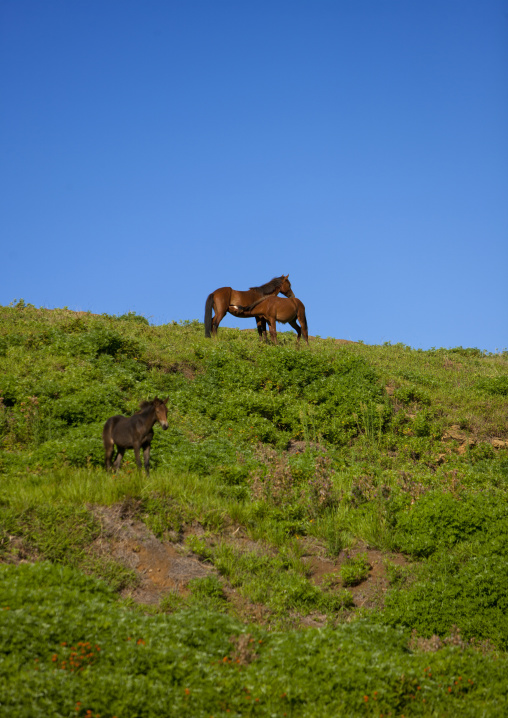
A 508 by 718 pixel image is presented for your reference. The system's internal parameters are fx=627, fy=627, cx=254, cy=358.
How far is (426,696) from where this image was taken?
6457mm

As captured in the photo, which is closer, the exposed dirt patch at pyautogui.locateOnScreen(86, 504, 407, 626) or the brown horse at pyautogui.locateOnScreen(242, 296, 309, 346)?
the exposed dirt patch at pyautogui.locateOnScreen(86, 504, 407, 626)

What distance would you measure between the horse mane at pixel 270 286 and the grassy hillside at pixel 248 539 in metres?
5.59

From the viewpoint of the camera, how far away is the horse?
947cm

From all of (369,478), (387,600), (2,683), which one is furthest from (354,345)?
(2,683)

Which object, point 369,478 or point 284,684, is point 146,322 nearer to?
point 369,478

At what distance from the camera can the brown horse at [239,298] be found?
75.5 feet

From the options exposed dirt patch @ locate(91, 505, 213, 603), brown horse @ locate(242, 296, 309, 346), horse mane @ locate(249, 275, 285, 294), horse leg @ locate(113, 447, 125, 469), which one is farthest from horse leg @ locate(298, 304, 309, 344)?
exposed dirt patch @ locate(91, 505, 213, 603)

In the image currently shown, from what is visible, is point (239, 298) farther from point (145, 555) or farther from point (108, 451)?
point (145, 555)

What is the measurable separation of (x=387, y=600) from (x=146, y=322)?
19051 mm

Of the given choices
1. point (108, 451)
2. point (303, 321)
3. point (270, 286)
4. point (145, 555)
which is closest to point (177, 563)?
point (145, 555)

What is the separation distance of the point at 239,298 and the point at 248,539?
1430cm

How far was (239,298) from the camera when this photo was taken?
2334 cm

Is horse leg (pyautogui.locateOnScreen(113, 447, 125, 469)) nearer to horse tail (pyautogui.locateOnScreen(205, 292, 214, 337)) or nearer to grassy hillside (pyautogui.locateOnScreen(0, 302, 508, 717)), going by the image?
grassy hillside (pyautogui.locateOnScreen(0, 302, 508, 717))

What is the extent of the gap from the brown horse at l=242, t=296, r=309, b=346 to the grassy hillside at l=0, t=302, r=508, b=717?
4346 mm
